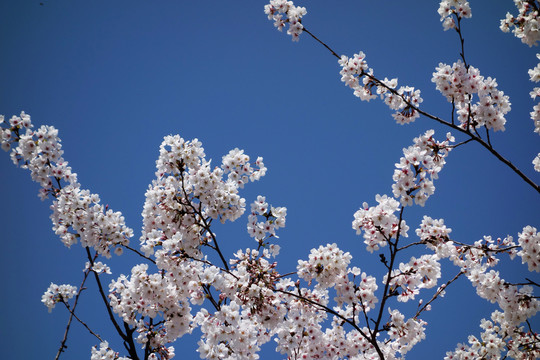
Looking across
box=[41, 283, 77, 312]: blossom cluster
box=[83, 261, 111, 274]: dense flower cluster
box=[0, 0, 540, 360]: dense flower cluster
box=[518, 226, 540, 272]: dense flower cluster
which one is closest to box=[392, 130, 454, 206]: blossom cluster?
box=[0, 0, 540, 360]: dense flower cluster

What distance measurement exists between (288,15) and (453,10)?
2.82 meters

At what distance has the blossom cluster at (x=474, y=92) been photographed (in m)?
5.70

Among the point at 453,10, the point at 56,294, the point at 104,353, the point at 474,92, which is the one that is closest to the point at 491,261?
the point at 474,92

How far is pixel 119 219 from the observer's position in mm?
6312

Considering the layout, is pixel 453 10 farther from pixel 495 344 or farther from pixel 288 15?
pixel 495 344

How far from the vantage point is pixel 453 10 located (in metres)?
5.65

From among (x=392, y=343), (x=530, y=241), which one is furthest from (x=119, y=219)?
(x=530, y=241)

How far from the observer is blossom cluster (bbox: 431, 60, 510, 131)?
5.70 meters

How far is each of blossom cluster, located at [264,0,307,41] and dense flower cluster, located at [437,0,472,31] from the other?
238 cm

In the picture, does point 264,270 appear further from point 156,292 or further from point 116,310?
point 116,310

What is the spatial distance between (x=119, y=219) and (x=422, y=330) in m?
6.16

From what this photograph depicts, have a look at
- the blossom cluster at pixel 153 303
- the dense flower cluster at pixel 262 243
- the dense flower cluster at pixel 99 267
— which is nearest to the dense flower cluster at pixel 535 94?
the dense flower cluster at pixel 262 243

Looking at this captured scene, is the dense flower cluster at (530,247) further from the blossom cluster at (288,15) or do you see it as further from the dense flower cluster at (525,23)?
the blossom cluster at (288,15)

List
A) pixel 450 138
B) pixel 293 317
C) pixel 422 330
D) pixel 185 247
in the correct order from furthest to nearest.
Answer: pixel 422 330
pixel 293 317
pixel 185 247
pixel 450 138
